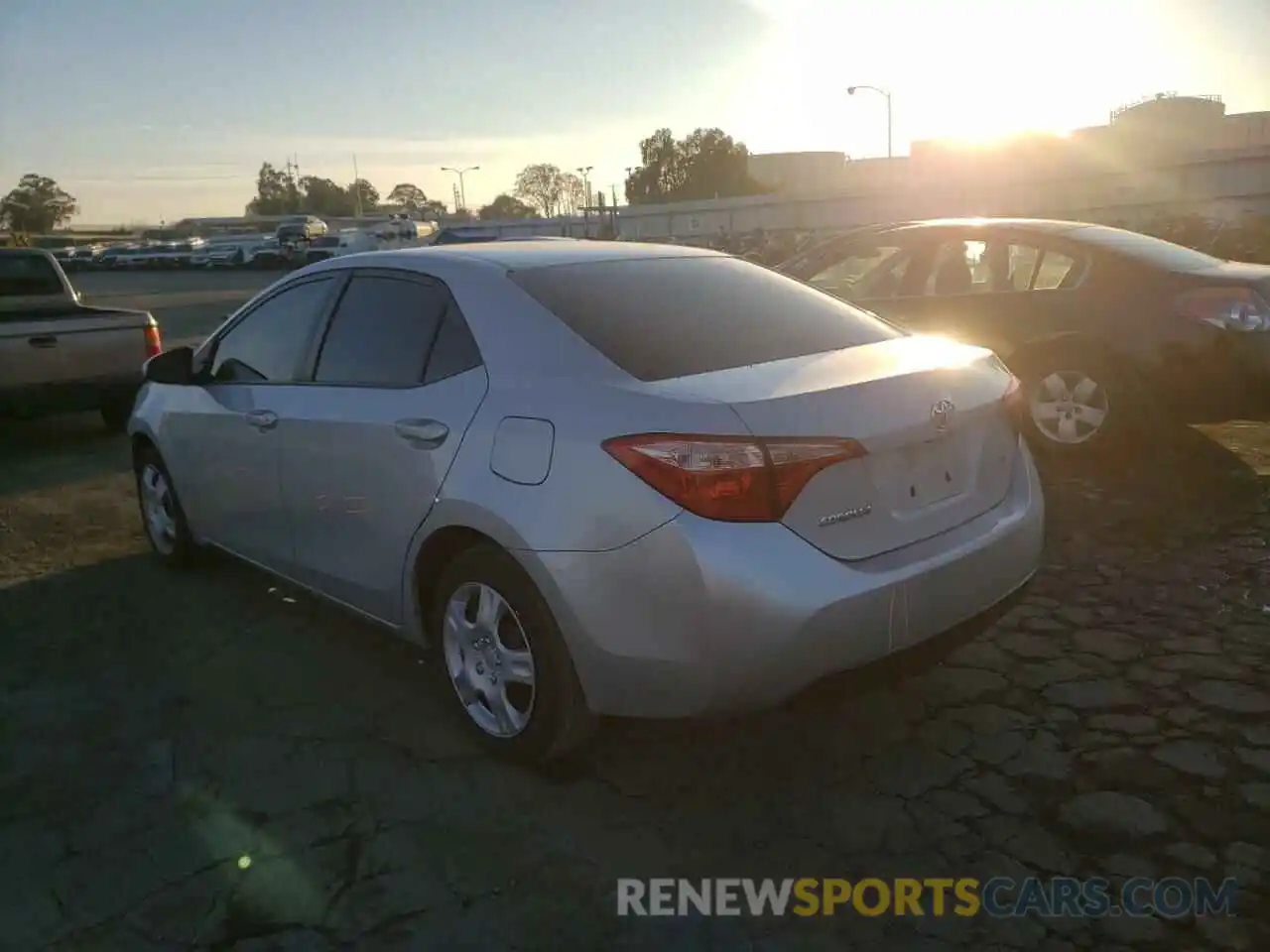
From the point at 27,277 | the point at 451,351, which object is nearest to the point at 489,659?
the point at 451,351

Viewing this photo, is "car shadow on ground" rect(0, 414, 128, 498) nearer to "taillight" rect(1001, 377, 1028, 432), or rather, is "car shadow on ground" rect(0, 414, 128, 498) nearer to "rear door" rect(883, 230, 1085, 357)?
"rear door" rect(883, 230, 1085, 357)

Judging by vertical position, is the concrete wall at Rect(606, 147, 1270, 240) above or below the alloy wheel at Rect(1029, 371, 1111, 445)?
above

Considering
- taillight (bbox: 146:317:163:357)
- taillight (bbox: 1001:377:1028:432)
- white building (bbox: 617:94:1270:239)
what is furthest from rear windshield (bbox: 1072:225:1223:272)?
white building (bbox: 617:94:1270:239)

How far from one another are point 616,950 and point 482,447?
4.71 ft

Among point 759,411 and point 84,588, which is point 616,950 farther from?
point 84,588

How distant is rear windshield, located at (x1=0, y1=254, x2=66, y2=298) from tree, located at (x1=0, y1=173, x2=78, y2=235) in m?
137

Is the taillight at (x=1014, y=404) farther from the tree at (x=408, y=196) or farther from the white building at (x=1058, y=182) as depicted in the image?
the tree at (x=408, y=196)

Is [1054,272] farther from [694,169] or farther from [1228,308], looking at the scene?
[694,169]

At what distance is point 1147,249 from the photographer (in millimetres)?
6688

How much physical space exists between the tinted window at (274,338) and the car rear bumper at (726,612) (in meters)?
1.87

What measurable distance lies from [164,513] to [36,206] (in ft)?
503

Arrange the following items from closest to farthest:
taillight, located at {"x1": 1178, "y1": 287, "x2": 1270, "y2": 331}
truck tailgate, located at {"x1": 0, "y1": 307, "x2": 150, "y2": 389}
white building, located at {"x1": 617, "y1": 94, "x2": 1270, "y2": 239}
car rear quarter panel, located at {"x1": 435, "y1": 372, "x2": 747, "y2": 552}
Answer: car rear quarter panel, located at {"x1": 435, "y1": 372, "x2": 747, "y2": 552}, taillight, located at {"x1": 1178, "y1": 287, "x2": 1270, "y2": 331}, truck tailgate, located at {"x1": 0, "y1": 307, "x2": 150, "y2": 389}, white building, located at {"x1": 617, "y1": 94, "x2": 1270, "y2": 239}

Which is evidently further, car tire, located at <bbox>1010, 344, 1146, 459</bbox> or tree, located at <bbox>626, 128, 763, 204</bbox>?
tree, located at <bbox>626, 128, 763, 204</bbox>

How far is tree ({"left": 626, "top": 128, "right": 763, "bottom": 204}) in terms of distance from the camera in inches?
4094
